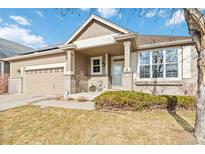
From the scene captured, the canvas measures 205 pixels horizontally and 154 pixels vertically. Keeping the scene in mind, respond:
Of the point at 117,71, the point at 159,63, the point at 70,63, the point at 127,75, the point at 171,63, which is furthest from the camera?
the point at 117,71

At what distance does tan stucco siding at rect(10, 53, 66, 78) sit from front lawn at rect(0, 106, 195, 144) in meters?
8.56

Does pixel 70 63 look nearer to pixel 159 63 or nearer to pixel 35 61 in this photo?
pixel 35 61

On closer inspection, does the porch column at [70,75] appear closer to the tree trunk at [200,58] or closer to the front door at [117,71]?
the front door at [117,71]

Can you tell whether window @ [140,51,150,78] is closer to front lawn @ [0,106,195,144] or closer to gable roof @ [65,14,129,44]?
gable roof @ [65,14,129,44]

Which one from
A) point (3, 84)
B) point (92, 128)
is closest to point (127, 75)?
point (92, 128)

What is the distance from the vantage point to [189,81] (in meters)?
11.2

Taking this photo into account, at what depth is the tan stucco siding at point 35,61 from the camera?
15.5m

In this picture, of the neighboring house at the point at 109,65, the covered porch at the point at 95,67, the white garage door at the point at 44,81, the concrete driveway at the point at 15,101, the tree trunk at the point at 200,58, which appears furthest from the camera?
the white garage door at the point at 44,81

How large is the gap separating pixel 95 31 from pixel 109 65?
11.1 ft

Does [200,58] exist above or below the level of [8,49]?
below

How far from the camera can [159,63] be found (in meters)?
12.3

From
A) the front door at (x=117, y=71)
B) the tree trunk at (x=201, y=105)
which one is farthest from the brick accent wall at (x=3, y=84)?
the tree trunk at (x=201, y=105)

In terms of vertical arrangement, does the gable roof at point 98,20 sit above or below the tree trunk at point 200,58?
above
